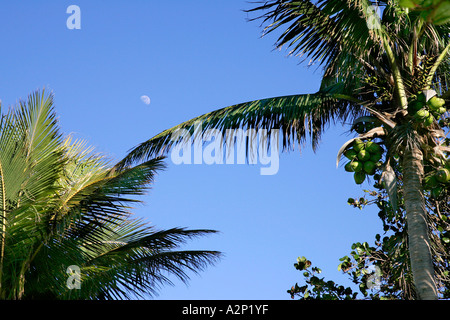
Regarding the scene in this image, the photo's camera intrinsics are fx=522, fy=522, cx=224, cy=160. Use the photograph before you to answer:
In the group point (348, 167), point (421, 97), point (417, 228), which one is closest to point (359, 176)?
point (348, 167)

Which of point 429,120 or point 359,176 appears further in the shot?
point 359,176

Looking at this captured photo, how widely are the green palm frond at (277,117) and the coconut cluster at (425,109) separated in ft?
4.11

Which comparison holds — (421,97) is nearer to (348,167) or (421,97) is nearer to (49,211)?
(348,167)

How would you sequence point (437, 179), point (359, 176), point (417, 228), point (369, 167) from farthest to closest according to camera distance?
point (437, 179) < point (359, 176) < point (369, 167) < point (417, 228)

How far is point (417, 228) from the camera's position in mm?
4738

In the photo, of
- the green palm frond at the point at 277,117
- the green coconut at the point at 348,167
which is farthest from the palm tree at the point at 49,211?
the green coconut at the point at 348,167

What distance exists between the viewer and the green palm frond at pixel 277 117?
627 cm

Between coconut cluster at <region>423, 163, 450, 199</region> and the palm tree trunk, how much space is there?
0.17 metres

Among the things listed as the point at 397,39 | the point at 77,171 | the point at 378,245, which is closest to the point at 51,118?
the point at 77,171

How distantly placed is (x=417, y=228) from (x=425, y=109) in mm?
1105

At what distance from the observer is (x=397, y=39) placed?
5.49 m

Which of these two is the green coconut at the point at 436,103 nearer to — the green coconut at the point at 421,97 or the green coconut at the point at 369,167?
the green coconut at the point at 421,97

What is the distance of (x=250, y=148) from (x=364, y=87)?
1.53 metres

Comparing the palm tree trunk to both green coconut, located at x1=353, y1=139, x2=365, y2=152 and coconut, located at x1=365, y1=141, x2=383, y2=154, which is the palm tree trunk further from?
green coconut, located at x1=353, y1=139, x2=365, y2=152
